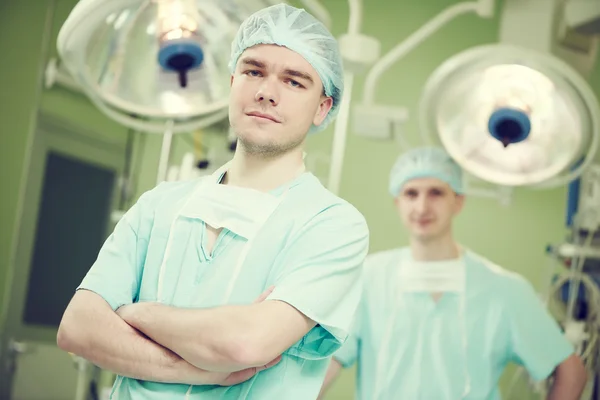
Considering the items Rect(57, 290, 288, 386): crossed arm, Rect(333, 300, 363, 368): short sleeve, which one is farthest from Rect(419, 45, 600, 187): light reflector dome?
Rect(57, 290, 288, 386): crossed arm

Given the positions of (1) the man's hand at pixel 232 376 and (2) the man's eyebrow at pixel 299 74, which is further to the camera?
(2) the man's eyebrow at pixel 299 74

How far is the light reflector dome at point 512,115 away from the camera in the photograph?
1.58 metres

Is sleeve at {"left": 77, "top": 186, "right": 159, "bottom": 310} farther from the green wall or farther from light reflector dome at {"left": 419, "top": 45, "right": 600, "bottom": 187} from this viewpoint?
the green wall

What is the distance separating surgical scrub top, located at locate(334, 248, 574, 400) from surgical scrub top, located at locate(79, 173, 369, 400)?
0.94m

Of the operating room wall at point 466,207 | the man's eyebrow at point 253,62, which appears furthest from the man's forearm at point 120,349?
the operating room wall at point 466,207

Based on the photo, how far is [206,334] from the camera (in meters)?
1.02

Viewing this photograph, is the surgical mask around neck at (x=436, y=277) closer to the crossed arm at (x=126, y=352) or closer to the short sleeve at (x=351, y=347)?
the short sleeve at (x=351, y=347)

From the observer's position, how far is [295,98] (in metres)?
1.22

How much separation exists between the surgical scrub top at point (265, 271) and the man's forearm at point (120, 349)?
0.18 ft

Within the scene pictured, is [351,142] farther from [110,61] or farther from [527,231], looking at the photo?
[110,61]

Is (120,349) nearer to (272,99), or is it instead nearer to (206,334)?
(206,334)

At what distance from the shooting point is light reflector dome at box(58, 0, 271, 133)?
1404mm

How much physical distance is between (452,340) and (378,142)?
3.42 ft

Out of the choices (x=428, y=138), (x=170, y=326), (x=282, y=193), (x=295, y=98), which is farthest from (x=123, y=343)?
(x=428, y=138)
